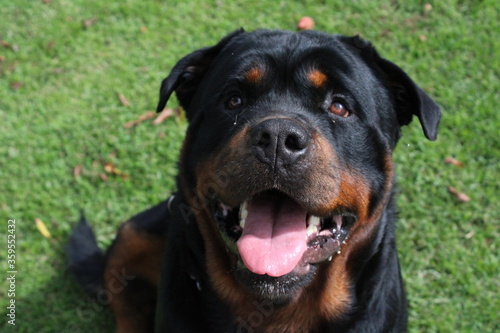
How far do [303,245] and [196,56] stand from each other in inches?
41.2

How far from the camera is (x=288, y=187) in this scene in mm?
2195

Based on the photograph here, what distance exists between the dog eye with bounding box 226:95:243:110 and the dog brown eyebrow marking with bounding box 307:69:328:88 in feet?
1.06

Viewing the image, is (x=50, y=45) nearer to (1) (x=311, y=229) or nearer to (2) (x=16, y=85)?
(2) (x=16, y=85)

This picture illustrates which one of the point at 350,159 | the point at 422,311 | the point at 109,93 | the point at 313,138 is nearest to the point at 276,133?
the point at 313,138

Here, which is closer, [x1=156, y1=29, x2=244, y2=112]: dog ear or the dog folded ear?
the dog folded ear

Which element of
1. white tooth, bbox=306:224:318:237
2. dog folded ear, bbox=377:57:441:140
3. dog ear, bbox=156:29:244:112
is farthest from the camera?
dog ear, bbox=156:29:244:112

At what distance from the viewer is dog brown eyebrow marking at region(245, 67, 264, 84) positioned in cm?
251

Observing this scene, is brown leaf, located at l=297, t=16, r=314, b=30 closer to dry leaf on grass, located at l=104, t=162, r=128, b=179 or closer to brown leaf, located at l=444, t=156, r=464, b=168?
brown leaf, located at l=444, t=156, r=464, b=168

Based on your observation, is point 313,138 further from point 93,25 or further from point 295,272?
point 93,25

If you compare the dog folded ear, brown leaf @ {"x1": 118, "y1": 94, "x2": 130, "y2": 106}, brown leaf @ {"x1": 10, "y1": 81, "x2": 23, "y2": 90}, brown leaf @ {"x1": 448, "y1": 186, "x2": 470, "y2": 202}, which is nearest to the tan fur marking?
brown leaf @ {"x1": 118, "y1": 94, "x2": 130, "y2": 106}

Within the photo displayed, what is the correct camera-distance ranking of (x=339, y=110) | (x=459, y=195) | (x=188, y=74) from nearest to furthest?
(x=339, y=110)
(x=188, y=74)
(x=459, y=195)

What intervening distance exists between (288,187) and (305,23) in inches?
127

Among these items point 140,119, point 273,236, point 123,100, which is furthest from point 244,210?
point 123,100

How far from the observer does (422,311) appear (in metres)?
3.63
